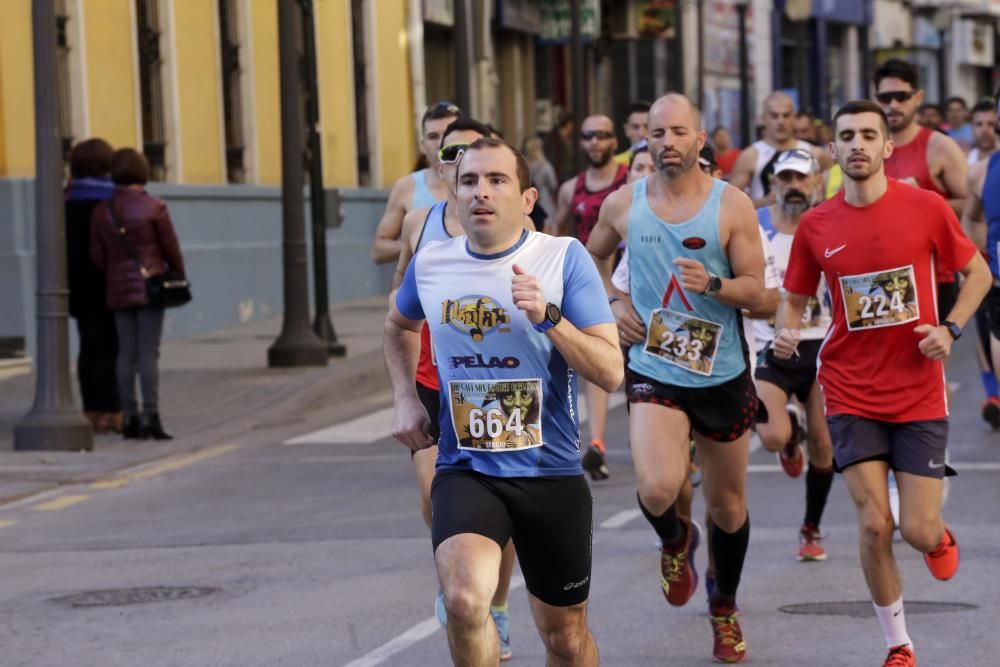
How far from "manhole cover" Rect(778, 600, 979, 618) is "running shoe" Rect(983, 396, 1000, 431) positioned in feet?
19.8

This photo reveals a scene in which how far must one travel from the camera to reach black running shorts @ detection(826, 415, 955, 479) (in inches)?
293

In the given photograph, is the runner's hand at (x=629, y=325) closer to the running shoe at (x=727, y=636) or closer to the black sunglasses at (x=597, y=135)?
the running shoe at (x=727, y=636)

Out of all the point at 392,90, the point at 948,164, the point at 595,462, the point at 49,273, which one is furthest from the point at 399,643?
the point at 392,90

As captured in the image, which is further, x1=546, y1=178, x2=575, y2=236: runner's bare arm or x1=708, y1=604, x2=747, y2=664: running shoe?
x1=546, y1=178, x2=575, y2=236: runner's bare arm

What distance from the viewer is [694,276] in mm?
7762

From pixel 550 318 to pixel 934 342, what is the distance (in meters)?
2.14

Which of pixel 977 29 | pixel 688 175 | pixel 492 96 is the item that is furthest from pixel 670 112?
pixel 977 29

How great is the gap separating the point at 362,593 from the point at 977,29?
211 ft

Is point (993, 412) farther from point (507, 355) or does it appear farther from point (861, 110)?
point (507, 355)

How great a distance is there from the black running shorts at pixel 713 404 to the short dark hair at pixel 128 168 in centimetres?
708

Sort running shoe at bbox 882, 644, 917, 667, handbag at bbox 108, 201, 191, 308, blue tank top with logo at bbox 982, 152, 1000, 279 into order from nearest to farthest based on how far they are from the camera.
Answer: running shoe at bbox 882, 644, 917, 667 → blue tank top with logo at bbox 982, 152, 1000, 279 → handbag at bbox 108, 201, 191, 308

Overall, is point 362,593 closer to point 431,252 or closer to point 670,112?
point 670,112

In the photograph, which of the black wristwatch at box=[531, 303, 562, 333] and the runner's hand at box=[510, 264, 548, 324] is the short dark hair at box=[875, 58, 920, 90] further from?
the runner's hand at box=[510, 264, 548, 324]

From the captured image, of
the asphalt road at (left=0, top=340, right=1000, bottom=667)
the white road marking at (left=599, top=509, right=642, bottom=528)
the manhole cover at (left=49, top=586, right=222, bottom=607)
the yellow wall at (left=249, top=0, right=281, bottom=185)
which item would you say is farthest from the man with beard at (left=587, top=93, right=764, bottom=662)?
the yellow wall at (left=249, top=0, right=281, bottom=185)
